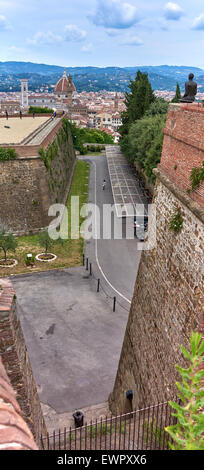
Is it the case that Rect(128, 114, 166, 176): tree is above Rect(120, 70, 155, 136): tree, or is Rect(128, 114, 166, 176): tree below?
below

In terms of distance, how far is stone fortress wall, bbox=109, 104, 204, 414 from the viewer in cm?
698

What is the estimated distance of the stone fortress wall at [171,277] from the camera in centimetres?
698

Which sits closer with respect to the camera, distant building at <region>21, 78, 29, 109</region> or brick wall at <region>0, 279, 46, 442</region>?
brick wall at <region>0, 279, 46, 442</region>

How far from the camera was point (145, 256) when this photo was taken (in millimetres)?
10344

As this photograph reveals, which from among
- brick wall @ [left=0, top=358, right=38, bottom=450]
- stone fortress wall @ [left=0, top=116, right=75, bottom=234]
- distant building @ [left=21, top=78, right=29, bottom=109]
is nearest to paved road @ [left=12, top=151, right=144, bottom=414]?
stone fortress wall @ [left=0, top=116, right=75, bottom=234]

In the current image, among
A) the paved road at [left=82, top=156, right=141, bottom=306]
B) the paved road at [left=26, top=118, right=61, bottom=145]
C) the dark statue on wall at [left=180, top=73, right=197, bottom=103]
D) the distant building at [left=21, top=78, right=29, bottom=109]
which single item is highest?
the distant building at [left=21, top=78, right=29, bottom=109]

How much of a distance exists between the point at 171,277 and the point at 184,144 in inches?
118

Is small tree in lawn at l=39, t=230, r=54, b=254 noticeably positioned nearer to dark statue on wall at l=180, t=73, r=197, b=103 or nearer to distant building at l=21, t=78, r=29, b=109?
dark statue on wall at l=180, t=73, r=197, b=103

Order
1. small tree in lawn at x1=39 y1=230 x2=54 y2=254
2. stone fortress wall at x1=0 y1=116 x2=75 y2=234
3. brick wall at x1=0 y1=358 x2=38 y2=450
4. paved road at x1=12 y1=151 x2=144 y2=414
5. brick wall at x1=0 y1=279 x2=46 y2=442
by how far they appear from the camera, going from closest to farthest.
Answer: brick wall at x1=0 y1=358 x2=38 y2=450, brick wall at x1=0 y1=279 x2=46 y2=442, paved road at x1=12 y1=151 x2=144 y2=414, small tree in lawn at x1=39 y1=230 x2=54 y2=254, stone fortress wall at x1=0 y1=116 x2=75 y2=234

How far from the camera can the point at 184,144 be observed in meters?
7.78

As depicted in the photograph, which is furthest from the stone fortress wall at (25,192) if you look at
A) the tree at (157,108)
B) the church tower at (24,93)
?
the church tower at (24,93)

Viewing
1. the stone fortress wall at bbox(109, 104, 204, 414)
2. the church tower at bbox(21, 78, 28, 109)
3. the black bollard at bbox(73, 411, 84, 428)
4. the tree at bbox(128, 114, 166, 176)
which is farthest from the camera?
the church tower at bbox(21, 78, 28, 109)

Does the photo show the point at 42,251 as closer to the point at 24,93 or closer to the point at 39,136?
the point at 39,136

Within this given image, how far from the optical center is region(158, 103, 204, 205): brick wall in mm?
7000
